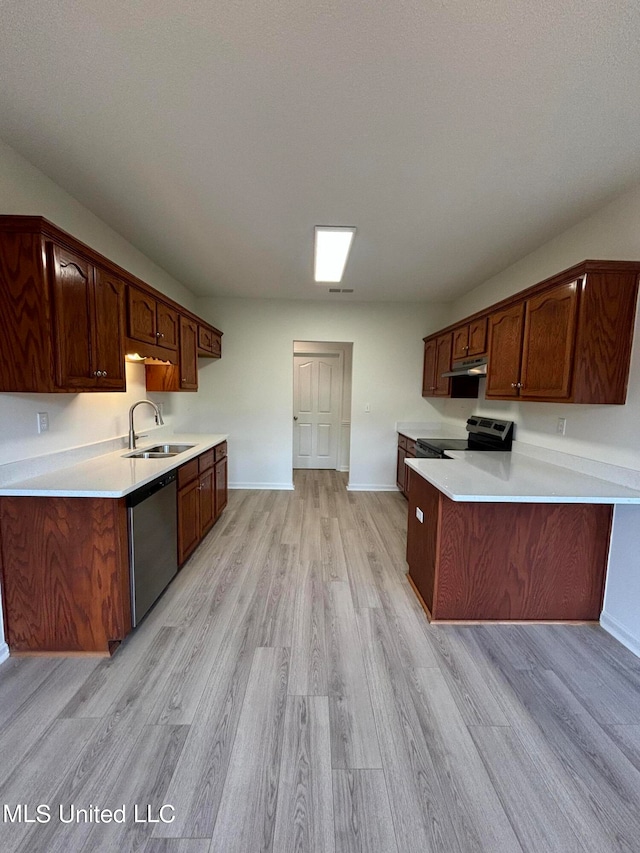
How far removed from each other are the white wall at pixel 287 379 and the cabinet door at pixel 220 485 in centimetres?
99

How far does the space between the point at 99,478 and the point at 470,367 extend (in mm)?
→ 3086

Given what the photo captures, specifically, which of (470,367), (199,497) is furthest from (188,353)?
(470,367)

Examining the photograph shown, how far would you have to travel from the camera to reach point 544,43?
3.82 ft

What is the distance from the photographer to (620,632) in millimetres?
1966

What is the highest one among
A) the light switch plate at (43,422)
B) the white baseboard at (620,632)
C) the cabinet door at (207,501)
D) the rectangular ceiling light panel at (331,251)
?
the rectangular ceiling light panel at (331,251)

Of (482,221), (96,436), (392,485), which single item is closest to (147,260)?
(96,436)

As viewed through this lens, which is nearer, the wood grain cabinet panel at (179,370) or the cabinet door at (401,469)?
the wood grain cabinet panel at (179,370)

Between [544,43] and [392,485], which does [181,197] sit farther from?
[392,485]

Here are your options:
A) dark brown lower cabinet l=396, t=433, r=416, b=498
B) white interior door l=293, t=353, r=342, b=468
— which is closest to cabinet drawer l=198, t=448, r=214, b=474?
dark brown lower cabinet l=396, t=433, r=416, b=498

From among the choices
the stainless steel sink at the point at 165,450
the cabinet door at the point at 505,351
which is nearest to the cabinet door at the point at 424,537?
the cabinet door at the point at 505,351

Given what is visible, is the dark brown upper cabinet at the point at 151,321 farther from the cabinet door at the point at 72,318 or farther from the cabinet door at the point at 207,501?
the cabinet door at the point at 207,501

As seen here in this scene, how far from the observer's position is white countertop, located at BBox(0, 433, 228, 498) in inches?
66.3

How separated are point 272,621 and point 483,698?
1.18 meters

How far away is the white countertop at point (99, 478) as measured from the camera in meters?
1.68
